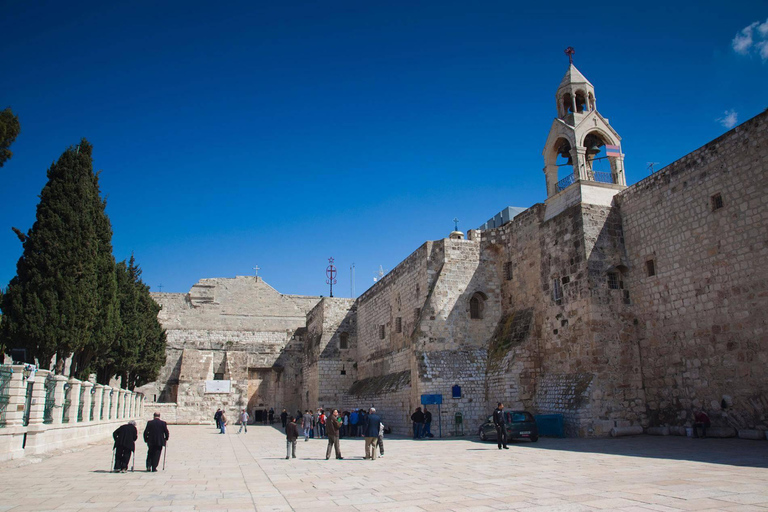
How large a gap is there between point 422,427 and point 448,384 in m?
1.68

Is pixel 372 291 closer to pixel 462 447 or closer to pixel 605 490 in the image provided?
pixel 462 447

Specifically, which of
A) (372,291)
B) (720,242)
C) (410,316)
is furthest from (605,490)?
(372,291)

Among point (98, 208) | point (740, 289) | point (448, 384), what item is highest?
point (98, 208)

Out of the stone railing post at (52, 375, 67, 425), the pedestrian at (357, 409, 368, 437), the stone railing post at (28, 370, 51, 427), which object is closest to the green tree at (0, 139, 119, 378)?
the stone railing post at (52, 375, 67, 425)

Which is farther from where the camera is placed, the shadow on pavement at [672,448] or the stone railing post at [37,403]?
the stone railing post at [37,403]

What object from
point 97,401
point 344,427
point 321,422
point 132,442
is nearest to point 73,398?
point 97,401

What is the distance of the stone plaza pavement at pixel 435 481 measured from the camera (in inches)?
259

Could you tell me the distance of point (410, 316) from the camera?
73.0 feet

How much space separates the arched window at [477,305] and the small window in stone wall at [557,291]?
352 centimetres

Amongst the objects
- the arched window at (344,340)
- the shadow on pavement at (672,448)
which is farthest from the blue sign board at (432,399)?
the arched window at (344,340)

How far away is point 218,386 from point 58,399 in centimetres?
1945

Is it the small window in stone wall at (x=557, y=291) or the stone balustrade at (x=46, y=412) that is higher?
the small window in stone wall at (x=557, y=291)

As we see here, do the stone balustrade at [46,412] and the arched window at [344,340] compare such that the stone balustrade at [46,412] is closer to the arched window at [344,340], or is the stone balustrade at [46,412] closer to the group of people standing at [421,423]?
the group of people standing at [421,423]

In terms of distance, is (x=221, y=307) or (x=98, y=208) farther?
(x=221, y=307)
